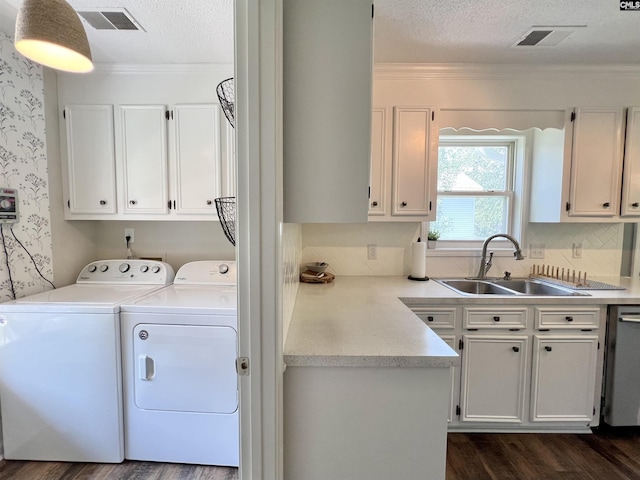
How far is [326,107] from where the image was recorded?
1020 mm

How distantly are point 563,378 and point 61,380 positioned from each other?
312cm

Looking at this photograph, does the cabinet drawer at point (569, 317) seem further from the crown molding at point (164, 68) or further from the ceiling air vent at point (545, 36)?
the crown molding at point (164, 68)

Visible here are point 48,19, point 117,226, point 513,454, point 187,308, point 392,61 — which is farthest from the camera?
point 117,226

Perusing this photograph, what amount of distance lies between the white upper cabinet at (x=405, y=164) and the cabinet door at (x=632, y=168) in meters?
1.40

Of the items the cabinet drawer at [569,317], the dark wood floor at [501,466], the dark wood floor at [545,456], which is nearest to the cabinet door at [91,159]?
the dark wood floor at [501,466]

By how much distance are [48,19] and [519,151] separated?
122 inches

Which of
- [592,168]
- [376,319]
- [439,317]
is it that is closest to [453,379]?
[439,317]

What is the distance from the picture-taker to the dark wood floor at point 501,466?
1687 millimetres

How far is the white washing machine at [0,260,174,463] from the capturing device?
5.57 ft

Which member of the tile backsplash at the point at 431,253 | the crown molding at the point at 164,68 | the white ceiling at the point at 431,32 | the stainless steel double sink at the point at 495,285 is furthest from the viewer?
the tile backsplash at the point at 431,253

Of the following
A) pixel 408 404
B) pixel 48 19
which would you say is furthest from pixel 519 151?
pixel 48 19

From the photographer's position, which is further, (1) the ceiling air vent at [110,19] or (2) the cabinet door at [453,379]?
(2) the cabinet door at [453,379]

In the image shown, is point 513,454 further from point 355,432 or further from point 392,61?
point 392,61

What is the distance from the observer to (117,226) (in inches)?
99.4
